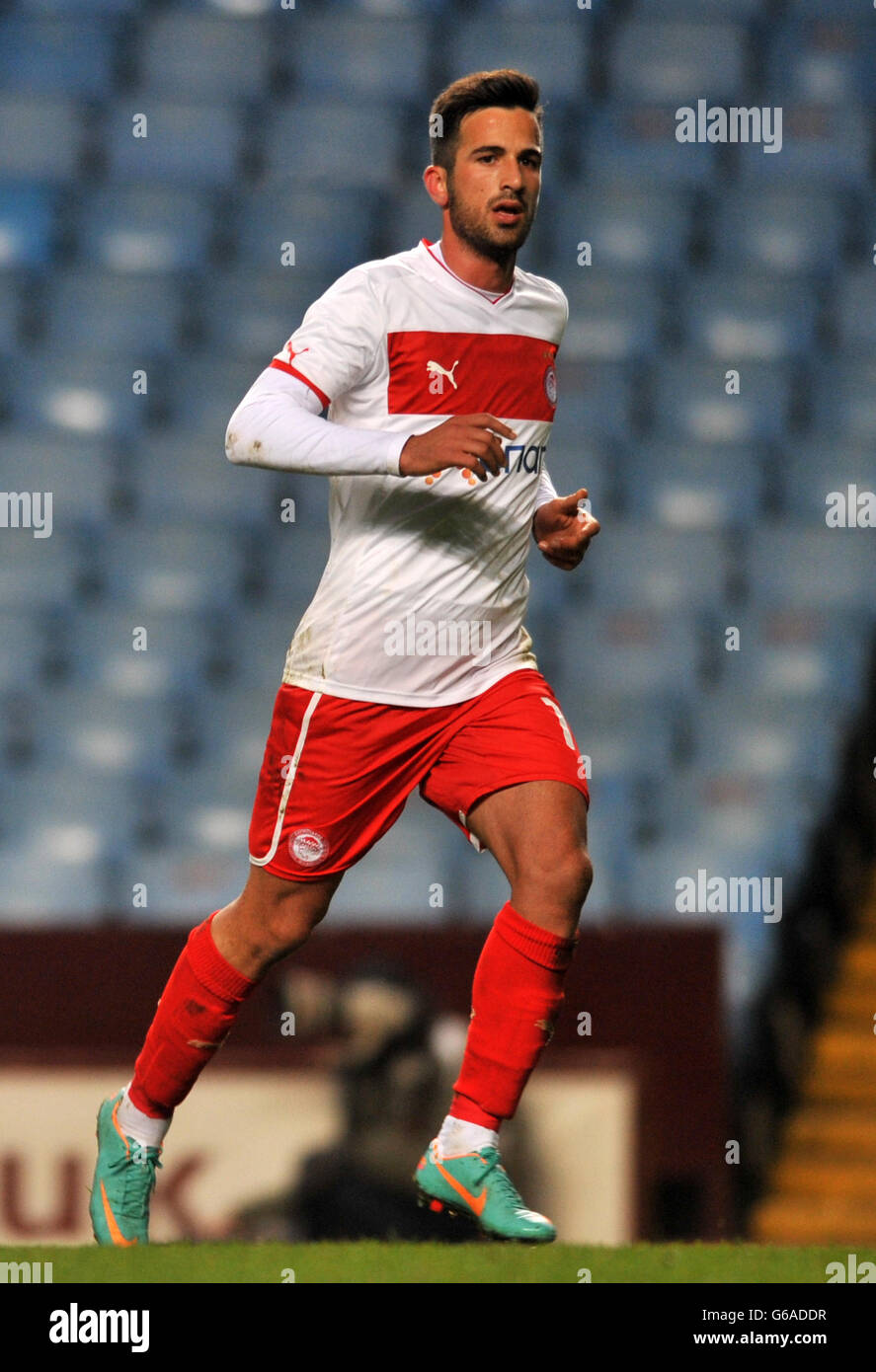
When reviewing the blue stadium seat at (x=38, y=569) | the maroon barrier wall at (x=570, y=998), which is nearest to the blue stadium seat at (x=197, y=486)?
the blue stadium seat at (x=38, y=569)

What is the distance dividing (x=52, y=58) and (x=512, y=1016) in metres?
6.12

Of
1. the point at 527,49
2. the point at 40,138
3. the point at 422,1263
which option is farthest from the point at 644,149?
the point at 422,1263

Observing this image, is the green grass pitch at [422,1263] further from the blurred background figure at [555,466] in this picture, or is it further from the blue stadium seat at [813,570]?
the blue stadium seat at [813,570]

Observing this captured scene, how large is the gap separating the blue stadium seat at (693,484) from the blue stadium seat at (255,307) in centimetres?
139

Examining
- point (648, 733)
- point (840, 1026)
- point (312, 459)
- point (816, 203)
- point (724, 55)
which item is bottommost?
point (840, 1026)

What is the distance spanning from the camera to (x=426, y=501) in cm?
341

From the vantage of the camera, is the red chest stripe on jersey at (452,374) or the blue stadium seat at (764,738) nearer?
the red chest stripe on jersey at (452,374)

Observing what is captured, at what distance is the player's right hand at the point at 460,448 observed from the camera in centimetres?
306

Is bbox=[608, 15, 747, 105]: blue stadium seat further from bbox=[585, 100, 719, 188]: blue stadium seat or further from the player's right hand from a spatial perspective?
the player's right hand

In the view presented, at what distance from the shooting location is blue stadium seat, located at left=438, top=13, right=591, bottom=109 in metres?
8.22
